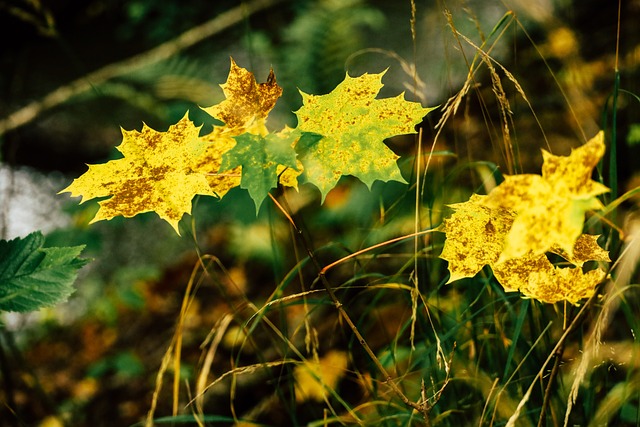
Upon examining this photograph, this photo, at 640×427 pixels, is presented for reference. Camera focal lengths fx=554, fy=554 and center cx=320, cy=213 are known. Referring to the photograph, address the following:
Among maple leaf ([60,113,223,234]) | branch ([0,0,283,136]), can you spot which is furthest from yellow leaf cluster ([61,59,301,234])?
branch ([0,0,283,136])

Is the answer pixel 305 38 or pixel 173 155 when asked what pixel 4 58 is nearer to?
pixel 305 38

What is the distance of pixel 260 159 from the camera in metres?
0.51

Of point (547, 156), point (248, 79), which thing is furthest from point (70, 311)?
point (547, 156)

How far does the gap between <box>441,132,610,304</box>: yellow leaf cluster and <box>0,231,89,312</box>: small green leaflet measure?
0.41 meters

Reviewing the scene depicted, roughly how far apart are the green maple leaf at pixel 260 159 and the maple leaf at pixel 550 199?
0.61 ft

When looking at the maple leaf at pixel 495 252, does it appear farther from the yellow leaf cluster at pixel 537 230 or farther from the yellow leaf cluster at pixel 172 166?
the yellow leaf cluster at pixel 172 166

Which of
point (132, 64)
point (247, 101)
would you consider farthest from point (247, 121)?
point (132, 64)

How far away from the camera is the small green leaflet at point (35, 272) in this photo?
0.59 metres

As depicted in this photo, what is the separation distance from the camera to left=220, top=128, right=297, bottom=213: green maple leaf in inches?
19.6

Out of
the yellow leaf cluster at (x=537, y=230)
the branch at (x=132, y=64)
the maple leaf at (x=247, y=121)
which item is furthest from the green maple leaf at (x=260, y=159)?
the branch at (x=132, y=64)

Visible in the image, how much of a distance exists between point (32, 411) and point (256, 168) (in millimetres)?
1581

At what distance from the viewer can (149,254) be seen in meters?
1.99

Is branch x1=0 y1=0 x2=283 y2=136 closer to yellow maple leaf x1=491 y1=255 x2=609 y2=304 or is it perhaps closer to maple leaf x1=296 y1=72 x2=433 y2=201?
maple leaf x1=296 y1=72 x2=433 y2=201

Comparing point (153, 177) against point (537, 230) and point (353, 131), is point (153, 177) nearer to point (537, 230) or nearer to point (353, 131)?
point (353, 131)
